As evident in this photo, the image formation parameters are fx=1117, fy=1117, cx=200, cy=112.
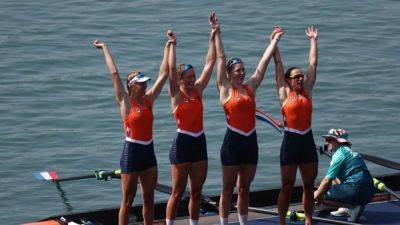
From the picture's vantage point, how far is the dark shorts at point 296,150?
1388cm

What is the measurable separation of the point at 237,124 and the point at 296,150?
0.84 meters

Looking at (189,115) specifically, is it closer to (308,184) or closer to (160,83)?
(160,83)

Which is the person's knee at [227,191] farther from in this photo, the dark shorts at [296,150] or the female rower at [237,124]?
the dark shorts at [296,150]

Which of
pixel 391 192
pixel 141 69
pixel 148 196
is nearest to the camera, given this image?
pixel 148 196

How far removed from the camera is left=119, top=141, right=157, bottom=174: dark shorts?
43.2 feet

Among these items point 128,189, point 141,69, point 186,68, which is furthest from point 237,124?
point 141,69

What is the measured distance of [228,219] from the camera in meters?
14.9

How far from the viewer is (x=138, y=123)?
13.1 meters

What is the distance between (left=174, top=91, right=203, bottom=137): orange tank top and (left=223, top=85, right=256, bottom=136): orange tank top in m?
0.37

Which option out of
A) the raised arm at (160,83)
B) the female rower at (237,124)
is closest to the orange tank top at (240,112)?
the female rower at (237,124)

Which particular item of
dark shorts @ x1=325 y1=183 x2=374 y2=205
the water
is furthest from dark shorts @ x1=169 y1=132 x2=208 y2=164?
the water

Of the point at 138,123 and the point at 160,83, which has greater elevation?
the point at 160,83

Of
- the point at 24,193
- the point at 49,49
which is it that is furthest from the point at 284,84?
the point at 49,49

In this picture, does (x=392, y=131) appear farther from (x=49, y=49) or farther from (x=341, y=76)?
(x=49, y=49)
